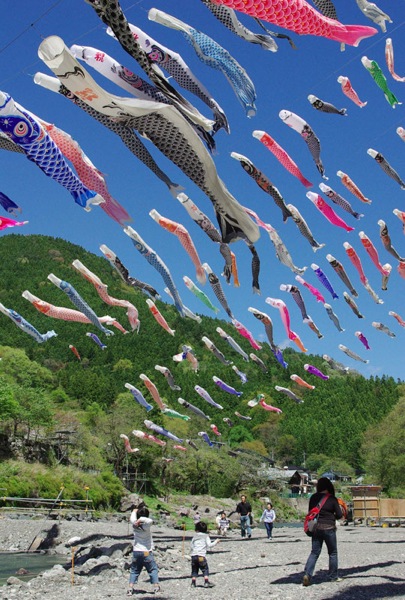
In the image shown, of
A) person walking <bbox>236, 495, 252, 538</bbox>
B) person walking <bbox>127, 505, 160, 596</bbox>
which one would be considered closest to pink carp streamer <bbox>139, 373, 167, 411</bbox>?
person walking <bbox>236, 495, 252, 538</bbox>

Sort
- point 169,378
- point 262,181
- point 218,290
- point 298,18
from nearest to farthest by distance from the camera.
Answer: point 298,18 < point 262,181 < point 218,290 < point 169,378

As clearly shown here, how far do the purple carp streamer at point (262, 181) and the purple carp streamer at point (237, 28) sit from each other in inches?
74.9

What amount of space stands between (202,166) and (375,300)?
882 cm

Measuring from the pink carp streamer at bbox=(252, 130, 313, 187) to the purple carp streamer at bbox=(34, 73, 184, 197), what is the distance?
346 centimetres

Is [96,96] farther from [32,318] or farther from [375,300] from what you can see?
[32,318]

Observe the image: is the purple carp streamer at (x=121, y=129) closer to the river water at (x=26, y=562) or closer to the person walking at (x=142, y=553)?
the person walking at (x=142, y=553)

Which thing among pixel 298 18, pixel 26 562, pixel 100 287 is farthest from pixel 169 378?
pixel 298 18

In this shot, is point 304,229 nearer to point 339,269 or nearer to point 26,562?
point 339,269

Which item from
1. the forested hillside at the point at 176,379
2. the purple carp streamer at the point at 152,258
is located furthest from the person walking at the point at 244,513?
the forested hillside at the point at 176,379

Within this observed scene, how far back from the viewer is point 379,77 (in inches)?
385

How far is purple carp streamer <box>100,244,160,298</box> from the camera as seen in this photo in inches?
486

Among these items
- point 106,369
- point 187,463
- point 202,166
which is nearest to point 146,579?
point 202,166

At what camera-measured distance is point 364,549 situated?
432 inches

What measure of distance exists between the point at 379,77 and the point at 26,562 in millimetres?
13849
